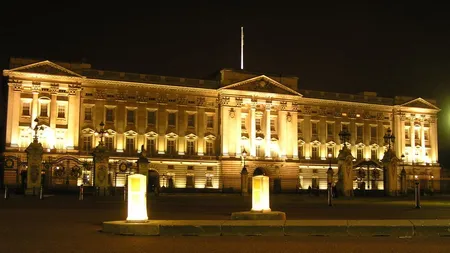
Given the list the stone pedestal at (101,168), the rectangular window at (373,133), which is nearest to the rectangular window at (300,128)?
the rectangular window at (373,133)

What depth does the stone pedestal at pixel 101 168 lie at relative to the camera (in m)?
45.6

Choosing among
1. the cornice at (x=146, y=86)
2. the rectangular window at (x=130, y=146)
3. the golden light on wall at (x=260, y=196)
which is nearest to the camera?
the golden light on wall at (x=260, y=196)

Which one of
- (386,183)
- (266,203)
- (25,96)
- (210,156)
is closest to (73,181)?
(25,96)

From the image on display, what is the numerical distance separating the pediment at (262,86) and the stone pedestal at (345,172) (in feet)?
125

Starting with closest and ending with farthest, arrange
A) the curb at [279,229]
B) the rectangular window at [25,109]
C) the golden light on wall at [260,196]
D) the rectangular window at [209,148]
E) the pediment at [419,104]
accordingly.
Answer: the curb at [279,229]
the golden light on wall at [260,196]
the rectangular window at [25,109]
the rectangular window at [209,148]
the pediment at [419,104]

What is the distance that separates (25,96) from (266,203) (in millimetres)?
61032

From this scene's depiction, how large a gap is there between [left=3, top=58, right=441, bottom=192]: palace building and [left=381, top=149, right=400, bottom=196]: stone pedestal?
21.8m

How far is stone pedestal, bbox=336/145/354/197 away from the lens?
1900 inches

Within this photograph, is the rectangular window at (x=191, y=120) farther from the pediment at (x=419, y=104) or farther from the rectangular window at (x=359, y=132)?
the pediment at (x=419, y=104)

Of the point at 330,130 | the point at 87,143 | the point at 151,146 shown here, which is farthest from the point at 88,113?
the point at 330,130

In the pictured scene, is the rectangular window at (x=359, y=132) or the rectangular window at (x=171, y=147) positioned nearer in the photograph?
the rectangular window at (x=171, y=147)

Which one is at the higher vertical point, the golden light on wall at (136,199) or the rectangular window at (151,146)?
the rectangular window at (151,146)

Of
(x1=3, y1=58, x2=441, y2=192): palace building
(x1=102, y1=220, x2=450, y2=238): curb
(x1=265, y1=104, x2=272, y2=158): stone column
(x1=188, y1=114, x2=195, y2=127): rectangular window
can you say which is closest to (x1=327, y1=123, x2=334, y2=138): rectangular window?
(x1=3, y1=58, x2=441, y2=192): palace building

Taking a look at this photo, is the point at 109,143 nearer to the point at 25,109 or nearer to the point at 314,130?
the point at 25,109
